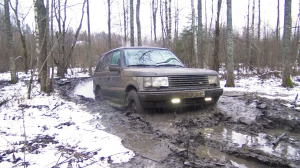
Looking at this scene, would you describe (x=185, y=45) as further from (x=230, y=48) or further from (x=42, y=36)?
(x=42, y=36)

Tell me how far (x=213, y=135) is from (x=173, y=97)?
Result: 99 cm

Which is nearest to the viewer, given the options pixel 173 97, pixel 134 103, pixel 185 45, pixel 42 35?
pixel 173 97

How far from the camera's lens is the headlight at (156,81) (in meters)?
3.91

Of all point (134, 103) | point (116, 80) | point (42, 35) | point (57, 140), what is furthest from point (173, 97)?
point (42, 35)

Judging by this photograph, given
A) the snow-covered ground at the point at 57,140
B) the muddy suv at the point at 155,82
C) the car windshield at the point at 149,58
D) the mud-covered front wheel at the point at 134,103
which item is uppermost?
the car windshield at the point at 149,58

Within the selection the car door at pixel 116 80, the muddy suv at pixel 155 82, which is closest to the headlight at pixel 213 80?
the muddy suv at pixel 155 82

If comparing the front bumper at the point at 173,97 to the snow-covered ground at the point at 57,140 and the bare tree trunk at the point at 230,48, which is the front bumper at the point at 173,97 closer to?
the snow-covered ground at the point at 57,140

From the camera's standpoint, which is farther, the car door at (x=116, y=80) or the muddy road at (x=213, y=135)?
the car door at (x=116, y=80)

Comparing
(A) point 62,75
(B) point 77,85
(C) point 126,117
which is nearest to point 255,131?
(C) point 126,117

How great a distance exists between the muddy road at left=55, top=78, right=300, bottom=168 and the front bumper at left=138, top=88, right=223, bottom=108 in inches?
11.3

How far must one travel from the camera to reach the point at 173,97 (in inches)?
152

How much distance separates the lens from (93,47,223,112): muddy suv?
3.92m

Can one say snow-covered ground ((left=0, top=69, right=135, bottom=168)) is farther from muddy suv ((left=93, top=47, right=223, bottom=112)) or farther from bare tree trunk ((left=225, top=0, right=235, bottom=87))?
bare tree trunk ((left=225, top=0, right=235, bottom=87))

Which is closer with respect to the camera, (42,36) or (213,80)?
(213,80)
